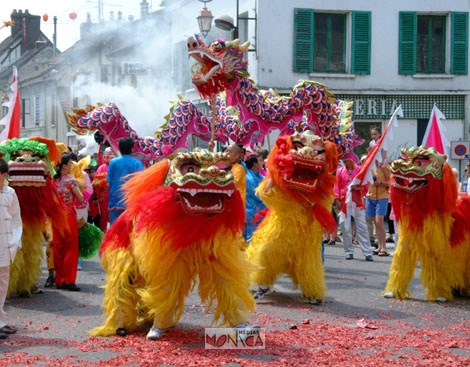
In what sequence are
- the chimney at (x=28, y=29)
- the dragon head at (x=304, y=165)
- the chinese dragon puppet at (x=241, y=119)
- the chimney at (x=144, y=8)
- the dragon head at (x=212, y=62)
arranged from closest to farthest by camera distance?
the dragon head at (x=304, y=165), the dragon head at (x=212, y=62), the chinese dragon puppet at (x=241, y=119), the chimney at (x=144, y=8), the chimney at (x=28, y=29)

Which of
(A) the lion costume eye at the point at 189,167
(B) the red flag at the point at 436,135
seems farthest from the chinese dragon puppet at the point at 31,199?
(B) the red flag at the point at 436,135

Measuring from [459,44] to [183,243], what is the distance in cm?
1842

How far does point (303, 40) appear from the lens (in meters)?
22.9

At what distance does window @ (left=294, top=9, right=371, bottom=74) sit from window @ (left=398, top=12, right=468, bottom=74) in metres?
1.03

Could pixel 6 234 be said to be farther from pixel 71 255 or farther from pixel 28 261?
pixel 71 255

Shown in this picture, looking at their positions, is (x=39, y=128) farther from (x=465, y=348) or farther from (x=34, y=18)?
(x=465, y=348)

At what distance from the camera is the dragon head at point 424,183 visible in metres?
9.03

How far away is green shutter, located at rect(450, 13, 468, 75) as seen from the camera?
23.4m

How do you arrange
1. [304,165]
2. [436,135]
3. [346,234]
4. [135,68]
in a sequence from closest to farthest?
1. [304,165]
2. [436,135]
3. [346,234]
4. [135,68]

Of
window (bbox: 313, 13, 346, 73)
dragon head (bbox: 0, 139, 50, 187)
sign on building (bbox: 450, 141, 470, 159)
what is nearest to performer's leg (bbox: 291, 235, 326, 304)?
dragon head (bbox: 0, 139, 50, 187)

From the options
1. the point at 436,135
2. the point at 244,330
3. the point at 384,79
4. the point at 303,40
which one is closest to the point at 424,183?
the point at 436,135

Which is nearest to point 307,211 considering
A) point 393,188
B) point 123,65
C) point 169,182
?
point 393,188

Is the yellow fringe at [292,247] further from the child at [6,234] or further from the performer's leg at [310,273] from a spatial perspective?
the child at [6,234]

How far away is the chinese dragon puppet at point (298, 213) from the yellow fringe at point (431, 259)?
34.0 inches
